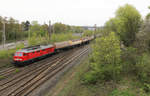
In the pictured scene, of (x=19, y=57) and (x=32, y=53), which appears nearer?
(x=19, y=57)

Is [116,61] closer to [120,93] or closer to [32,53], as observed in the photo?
[120,93]

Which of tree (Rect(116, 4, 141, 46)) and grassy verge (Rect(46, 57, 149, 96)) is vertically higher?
tree (Rect(116, 4, 141, 46))

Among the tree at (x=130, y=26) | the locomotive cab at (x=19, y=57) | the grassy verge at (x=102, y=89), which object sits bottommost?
the grassy verge at (x=102, y=89)

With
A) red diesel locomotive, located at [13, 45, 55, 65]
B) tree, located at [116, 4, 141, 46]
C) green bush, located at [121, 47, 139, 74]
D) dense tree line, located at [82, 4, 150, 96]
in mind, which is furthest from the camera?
tree, located at [116, 4, 141, 46]

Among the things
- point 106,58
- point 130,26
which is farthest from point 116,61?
point 130,26

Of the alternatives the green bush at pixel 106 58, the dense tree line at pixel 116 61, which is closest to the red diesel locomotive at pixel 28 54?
the dense tree line at pixel 116 61

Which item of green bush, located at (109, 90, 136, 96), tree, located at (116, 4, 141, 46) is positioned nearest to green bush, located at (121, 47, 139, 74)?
green bush, located at (109, 90, 136, 96)

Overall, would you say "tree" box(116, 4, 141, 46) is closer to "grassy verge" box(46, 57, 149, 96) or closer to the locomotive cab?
"grassy verge" box(46, 57, 149, 96)

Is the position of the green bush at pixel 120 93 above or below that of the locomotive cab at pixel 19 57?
below

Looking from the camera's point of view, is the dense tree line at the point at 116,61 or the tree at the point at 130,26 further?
the tree at the point at 130,26

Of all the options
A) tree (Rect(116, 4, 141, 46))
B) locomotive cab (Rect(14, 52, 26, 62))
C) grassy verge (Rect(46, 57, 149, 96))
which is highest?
tree (Rect(116, 4, 141, 46))


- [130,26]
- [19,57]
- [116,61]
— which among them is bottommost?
[19,57]

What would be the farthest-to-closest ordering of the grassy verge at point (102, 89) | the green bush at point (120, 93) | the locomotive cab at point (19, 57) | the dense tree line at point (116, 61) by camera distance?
1. the locomotive cab at point (19, 57)
2. the grassy verge at point (102, 89)
3. the dense tree line at point (116, 61)
4. the green bush at point (120, 93)

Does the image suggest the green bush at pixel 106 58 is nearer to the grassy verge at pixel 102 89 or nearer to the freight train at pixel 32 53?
the grassy verge at pixel 102 89
